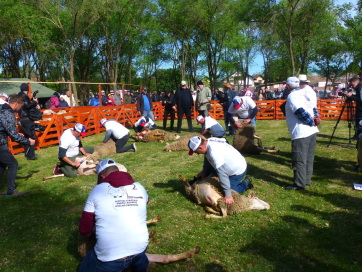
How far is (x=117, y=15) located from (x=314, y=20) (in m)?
18.5

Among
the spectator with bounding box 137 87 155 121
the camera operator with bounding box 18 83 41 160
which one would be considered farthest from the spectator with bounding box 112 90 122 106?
the camera operator with bounding box 18 83 41 160

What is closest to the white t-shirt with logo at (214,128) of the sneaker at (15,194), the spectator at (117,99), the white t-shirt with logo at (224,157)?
the white t-shirt with logo at (224,157)

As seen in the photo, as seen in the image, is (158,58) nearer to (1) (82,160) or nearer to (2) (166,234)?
(1) (82,160)

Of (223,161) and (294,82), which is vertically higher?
(294,82)

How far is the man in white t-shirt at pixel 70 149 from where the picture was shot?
7211 millimetres

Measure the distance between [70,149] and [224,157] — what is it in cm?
427

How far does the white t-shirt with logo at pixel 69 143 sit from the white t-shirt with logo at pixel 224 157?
151 inches

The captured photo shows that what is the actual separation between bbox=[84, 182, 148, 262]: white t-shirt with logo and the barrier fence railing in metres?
8.38

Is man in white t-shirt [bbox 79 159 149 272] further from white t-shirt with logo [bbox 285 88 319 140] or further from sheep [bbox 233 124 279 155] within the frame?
sheep [bbox 233 124 279 155]

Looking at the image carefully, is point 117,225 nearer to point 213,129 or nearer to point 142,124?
point 213,129

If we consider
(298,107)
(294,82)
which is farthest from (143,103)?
(298,107)

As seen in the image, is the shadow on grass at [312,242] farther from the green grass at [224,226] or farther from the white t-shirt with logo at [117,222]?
the white t-shirt with logo at [117,222]

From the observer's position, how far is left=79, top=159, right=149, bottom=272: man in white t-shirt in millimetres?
2838

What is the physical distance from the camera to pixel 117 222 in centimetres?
285
